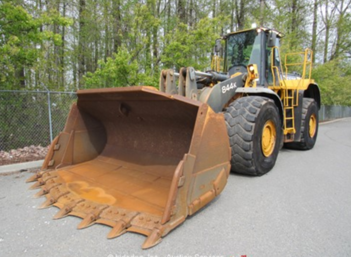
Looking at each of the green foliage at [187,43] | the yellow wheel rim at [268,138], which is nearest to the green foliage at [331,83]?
the green foliage at [187,43]

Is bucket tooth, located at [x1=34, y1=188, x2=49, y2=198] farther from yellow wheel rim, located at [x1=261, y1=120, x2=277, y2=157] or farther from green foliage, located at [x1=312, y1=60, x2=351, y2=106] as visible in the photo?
green foliage, located at [x1=312, y1=60, x2=351, y2=106]

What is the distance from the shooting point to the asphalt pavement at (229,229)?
209 centimetres

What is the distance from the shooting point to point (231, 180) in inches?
156

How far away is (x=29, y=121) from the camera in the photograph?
21.3ft

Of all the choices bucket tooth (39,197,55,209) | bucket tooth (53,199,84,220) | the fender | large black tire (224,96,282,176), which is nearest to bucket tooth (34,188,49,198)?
bucket tooth (39,197,55,209)

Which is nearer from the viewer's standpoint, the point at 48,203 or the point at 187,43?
the point at 48,203

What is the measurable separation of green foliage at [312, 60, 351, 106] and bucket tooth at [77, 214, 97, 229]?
20126mm

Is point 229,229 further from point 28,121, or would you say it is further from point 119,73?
point 119,73

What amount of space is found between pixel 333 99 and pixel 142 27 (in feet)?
63.6

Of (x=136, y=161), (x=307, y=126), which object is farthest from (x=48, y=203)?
(x=307, y=126)

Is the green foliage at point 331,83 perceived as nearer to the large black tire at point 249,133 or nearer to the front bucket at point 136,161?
the large black tire at point 249,133

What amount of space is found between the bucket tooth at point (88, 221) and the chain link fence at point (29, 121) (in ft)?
12.4

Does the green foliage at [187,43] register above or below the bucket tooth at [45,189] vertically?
above

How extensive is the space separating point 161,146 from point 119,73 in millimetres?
4764
